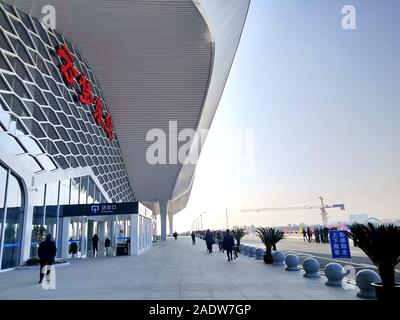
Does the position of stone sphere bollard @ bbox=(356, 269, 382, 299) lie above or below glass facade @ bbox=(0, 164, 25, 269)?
below

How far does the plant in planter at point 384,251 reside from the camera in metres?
5.55

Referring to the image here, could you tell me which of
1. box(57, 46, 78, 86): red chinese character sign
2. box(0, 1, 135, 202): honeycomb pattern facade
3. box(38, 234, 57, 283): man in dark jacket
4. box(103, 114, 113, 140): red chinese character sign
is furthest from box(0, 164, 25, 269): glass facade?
box(103, 114, 113, 140): red chinese character sign

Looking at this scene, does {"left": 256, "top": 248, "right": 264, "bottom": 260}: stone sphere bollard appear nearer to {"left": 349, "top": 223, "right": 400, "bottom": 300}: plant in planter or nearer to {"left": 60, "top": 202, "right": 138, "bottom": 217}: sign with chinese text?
{"left": 60, "top": 202, "right": 138, "bottom": 217}: sign with chinese text

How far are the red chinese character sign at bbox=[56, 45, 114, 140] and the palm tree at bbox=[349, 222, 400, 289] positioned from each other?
1790 cm

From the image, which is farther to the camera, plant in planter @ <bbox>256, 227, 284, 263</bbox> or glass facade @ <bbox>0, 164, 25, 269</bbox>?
plant in planter @ <bbox>256, 227, 284, 263</bbox>

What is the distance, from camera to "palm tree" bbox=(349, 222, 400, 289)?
5680 millimetres

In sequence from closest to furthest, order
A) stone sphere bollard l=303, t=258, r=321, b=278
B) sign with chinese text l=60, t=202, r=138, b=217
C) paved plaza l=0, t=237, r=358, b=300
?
1. paved plaza l=0, t=237, r=358, b=300
2. stone sphere bollard l=303, t=258, r=321, b=278
3. sign with chinese text l=60, t=202, r=138, b=217

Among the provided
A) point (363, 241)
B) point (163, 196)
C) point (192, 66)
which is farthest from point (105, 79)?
point (163, 196)

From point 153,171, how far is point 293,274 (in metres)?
33.0

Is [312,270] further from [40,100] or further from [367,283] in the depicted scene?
[40,100]

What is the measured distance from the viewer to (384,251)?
5.79 metres

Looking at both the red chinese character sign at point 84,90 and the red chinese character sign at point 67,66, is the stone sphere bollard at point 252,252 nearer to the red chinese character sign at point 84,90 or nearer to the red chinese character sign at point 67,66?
the red chinese character sign at point 84,90

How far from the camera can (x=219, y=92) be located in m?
28.1

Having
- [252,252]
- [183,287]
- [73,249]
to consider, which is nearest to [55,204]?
[73,249]
